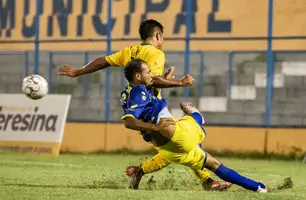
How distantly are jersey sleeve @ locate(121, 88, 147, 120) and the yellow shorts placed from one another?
39cm

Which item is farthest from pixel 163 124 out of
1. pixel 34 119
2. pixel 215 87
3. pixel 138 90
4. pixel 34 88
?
pixel 215 87

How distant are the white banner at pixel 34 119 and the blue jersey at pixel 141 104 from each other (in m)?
8.41

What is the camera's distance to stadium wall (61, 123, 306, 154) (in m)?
18.8

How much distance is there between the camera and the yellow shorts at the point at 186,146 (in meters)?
9.52

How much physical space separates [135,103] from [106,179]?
2.42m

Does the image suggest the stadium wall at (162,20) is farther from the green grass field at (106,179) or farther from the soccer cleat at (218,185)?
the soccer cleat at (218,185)

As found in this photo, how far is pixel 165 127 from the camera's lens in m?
9.41

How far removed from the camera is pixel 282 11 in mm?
19359

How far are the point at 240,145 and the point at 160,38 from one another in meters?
8.88

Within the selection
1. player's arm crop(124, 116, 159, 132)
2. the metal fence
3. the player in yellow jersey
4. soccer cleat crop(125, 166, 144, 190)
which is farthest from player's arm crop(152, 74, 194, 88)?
the metal fence

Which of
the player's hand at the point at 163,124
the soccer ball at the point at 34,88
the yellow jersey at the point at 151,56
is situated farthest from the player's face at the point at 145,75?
the soccer ball at the point at 34,88

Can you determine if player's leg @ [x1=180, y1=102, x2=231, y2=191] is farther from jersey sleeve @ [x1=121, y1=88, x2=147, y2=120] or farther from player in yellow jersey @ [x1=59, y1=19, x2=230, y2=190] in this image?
jersey sleeve @ [x1=121, y1=88, x2=147, y2=120]

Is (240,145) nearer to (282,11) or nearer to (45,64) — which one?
(282,11)

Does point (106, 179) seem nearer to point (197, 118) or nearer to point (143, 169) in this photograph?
point (143, 169)
